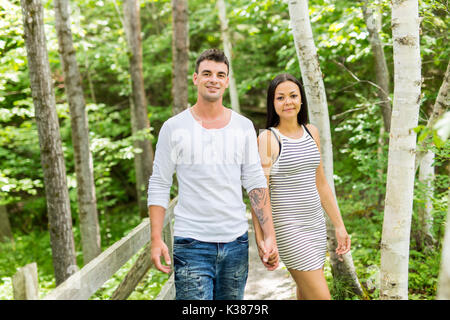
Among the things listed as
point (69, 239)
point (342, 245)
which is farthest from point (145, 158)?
point (342, 245)

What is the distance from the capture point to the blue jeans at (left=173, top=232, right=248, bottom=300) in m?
2.31

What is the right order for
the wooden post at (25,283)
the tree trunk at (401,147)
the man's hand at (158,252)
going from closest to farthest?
1. the wooden post at (25,283)
2. the man's hand at (158,252)
3. the tree trunk at (401,147)

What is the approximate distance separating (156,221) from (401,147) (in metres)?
1.68

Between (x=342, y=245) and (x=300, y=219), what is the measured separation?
0.49m

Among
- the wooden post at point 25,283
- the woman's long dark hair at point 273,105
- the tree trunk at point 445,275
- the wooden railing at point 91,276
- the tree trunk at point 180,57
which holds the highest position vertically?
the tree trunk at point 180,57

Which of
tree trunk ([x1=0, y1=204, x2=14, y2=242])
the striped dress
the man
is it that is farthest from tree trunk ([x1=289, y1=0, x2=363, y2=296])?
tree trunk ([x1=0, y1=204, x2=14, y2=242])

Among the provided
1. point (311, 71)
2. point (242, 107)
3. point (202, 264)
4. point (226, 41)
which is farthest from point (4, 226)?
point (202, 264)

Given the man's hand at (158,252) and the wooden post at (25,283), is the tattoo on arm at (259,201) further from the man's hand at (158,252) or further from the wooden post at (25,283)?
the wooden post at (25,283)

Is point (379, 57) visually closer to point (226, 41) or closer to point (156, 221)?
point (156, 221)

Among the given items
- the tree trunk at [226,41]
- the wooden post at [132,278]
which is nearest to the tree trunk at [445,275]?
the wooden post at [132,278]

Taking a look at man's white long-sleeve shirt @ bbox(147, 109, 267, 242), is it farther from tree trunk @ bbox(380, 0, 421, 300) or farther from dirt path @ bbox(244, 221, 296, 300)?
dirt path @ bbox(244, 221, 296, 300)

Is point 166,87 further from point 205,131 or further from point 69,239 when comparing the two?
point 205,131

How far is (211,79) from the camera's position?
241 cm

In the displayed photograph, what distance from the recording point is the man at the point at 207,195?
91.4 inches
